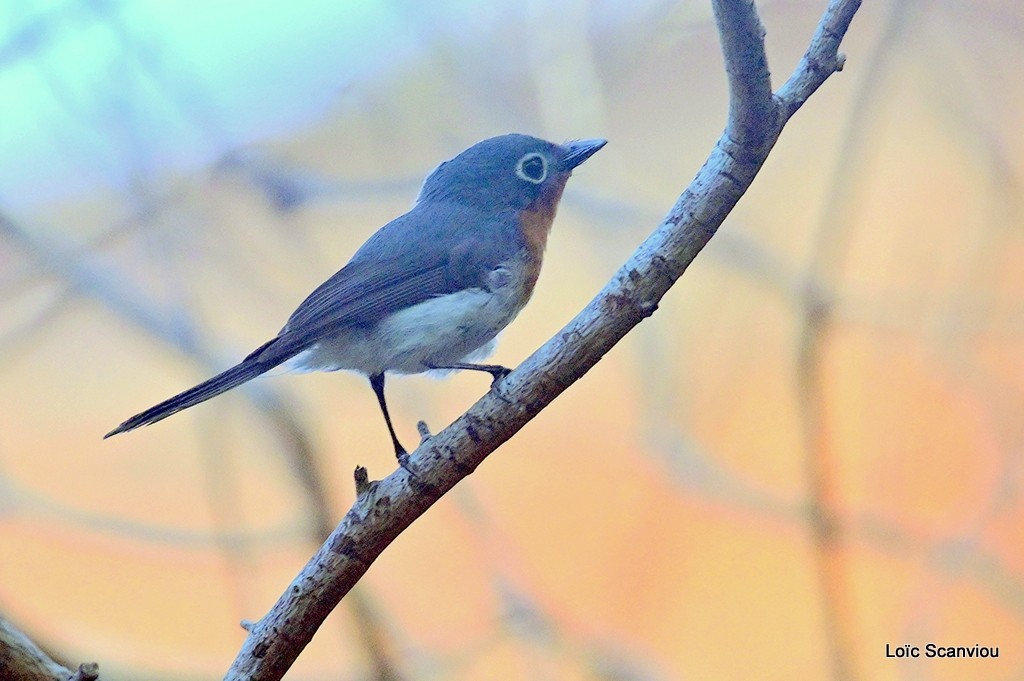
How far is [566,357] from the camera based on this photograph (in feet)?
4.45

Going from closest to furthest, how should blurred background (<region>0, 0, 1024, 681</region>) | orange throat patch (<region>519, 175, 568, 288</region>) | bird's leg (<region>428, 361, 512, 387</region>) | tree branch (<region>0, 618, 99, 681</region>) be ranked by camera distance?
tree branch (<region>0, 618, 99, 681</region>)
bird's leg (<region>428, 361, 512, 387</region>)
orange throat patch (<region>519, 175, 568, 288</region>)
blurred background (<region>0, 0, 1024, 681</region>)

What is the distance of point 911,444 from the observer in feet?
6.88

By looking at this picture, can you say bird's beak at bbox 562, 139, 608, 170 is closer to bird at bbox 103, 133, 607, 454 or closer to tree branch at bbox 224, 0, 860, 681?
bird at bbox 103, 133, 607, 454

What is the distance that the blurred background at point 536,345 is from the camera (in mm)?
2102

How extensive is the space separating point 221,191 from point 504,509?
111 cm

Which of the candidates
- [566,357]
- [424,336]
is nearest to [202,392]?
[424,336]

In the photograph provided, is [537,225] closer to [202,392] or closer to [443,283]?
[443,283]

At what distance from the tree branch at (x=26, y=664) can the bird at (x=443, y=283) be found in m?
0.37

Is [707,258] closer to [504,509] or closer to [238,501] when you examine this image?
[504,509]

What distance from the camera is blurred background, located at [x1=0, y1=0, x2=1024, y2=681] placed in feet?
6.89

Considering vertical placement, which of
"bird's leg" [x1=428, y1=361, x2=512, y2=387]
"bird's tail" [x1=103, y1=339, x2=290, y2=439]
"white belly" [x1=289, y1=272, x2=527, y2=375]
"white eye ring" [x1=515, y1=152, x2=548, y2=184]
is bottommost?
"bird's tail" [x1=103, y1=339, x2=290, y2=439]

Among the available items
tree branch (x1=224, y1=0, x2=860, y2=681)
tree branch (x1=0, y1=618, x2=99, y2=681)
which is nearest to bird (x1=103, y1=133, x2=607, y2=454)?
tree branch (x1=224, y1=0, x2=860, y2=681)

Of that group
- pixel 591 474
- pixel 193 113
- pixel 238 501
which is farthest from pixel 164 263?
pixel 591 474

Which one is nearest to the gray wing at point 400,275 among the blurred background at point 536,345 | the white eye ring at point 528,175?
the white eye ring at point 528,175
